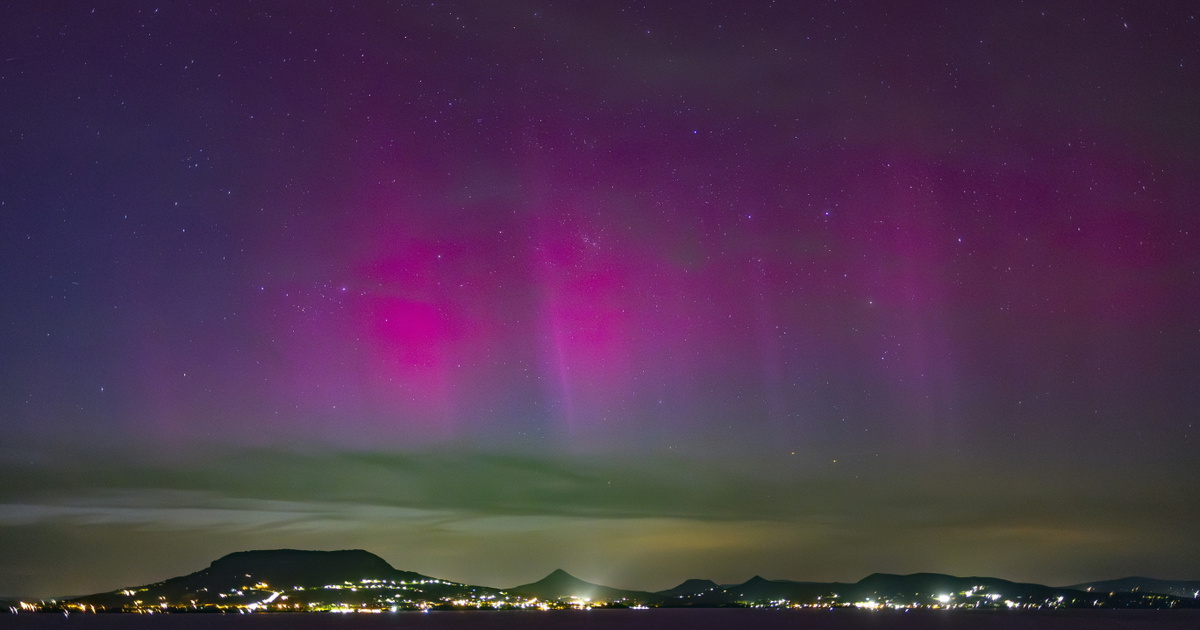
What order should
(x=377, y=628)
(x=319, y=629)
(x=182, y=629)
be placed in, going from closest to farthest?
(x=377, y=628) < (x=319, y=629) < (x=182, y=629)

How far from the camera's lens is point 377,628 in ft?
425

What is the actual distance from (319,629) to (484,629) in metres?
24.8

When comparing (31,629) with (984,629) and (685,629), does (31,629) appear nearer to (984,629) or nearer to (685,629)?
(685,629)

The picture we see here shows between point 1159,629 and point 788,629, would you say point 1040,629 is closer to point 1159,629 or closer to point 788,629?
point 1159,629

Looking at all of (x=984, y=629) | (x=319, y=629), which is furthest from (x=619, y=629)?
(x=984, y=629)

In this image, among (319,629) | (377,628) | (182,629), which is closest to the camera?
(377,628)

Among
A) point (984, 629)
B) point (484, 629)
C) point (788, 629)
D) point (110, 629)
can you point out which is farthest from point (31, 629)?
point (984, 629)

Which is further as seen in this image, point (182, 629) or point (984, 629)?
point (182, 629)

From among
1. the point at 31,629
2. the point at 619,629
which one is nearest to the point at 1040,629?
the point at 619,629

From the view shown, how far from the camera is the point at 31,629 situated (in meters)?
141

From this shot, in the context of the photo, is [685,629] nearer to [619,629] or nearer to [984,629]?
[619,629]

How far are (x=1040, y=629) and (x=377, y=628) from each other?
97.2 m

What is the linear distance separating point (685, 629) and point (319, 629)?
55.2 metres

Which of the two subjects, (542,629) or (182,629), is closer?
(542,629)
